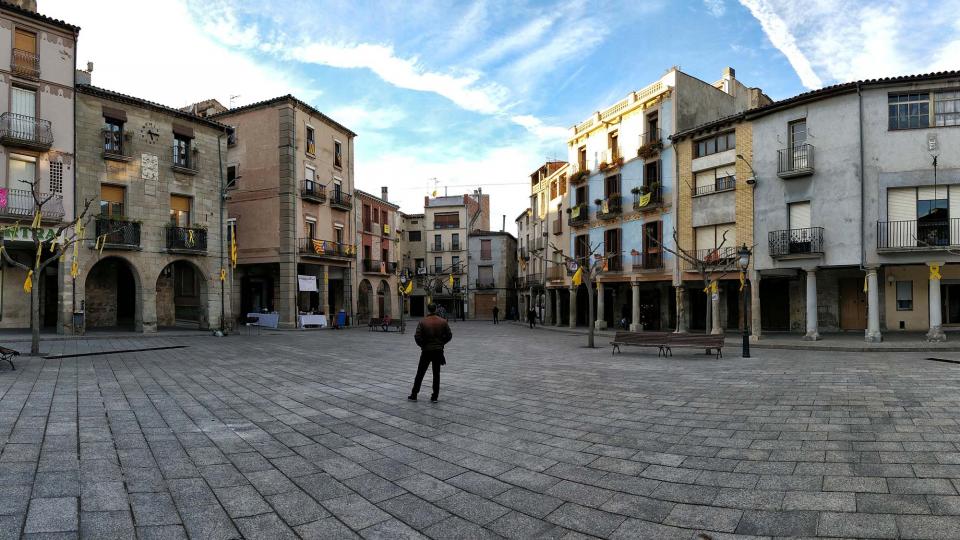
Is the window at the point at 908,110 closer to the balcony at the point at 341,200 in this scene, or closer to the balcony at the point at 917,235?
the balcony at the point at 917,235

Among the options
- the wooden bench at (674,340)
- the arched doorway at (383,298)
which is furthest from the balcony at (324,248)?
the wooden bench at (674,340)

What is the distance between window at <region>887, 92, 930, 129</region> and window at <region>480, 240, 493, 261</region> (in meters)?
43.5

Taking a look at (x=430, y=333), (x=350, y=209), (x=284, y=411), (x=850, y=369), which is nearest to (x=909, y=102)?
(x=850, y=369)

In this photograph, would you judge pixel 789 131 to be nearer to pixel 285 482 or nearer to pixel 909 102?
pixel 909 102

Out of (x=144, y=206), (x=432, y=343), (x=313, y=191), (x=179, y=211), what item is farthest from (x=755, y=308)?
(x=144, y=206)

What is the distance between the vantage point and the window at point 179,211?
24.8 meters

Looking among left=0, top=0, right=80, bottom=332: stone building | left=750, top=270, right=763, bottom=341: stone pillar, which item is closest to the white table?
left=0, top=0, right=80, bottom=332: stone building

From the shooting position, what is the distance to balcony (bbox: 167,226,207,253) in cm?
2408

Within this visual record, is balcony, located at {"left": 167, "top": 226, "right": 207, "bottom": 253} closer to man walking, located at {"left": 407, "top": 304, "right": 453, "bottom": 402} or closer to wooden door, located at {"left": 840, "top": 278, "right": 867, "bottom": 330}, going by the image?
man walking, located at {"left": 407, "top": 304, "right": 453, "bottom": 402}

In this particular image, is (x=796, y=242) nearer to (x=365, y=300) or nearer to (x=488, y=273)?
(x=365, y=300)

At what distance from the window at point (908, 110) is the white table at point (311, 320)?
29.5 m

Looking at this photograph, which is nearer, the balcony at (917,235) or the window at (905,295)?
the balcony at (917,235)

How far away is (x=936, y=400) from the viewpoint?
7.94 metres

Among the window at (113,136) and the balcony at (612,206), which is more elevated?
the window at (113,136)
